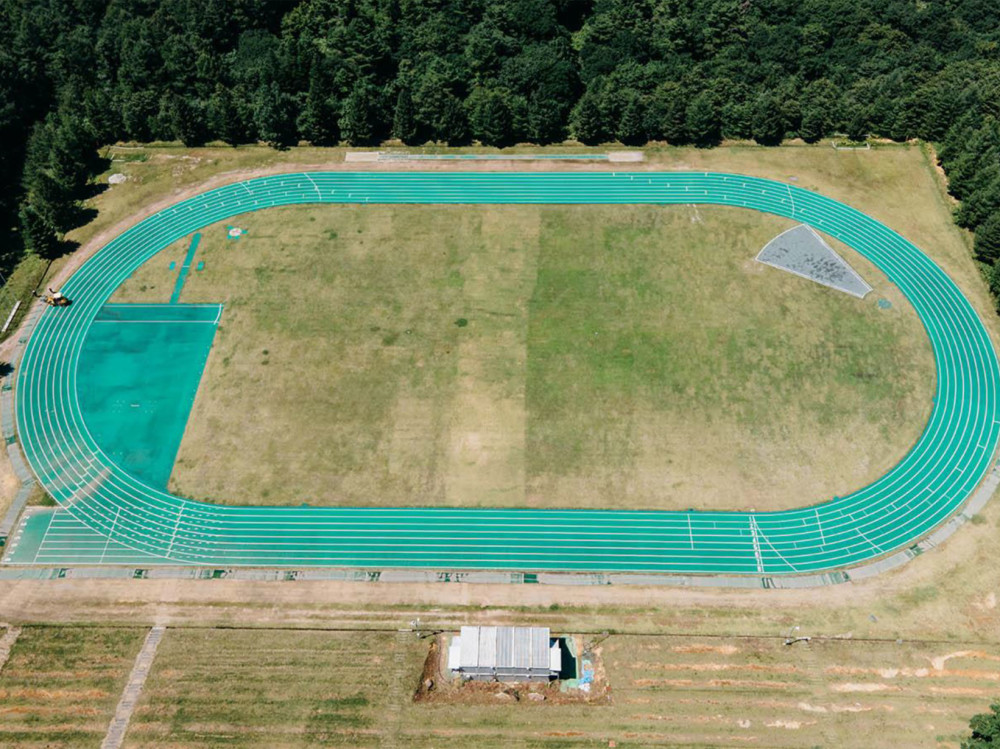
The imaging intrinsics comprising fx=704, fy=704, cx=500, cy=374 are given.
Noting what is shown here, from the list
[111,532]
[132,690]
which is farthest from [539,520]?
[111,532]

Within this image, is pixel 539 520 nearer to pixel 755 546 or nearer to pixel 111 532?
pixel 755 546

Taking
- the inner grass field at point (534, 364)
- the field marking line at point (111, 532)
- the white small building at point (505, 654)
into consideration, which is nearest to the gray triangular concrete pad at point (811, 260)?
the inner grass field at point (534, 364)

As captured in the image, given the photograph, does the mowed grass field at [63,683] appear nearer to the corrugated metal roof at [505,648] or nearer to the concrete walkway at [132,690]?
the concrete walkway at [132,690]

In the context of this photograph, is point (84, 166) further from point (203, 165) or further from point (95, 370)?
point (95, 370)

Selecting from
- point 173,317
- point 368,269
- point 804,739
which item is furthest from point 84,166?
point 804,739

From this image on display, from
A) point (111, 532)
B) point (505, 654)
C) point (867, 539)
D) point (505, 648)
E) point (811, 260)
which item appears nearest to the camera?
point (505, 654)

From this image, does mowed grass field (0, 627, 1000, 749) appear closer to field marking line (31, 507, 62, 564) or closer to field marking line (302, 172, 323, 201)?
field marking line (31, 507, 62, 564)
